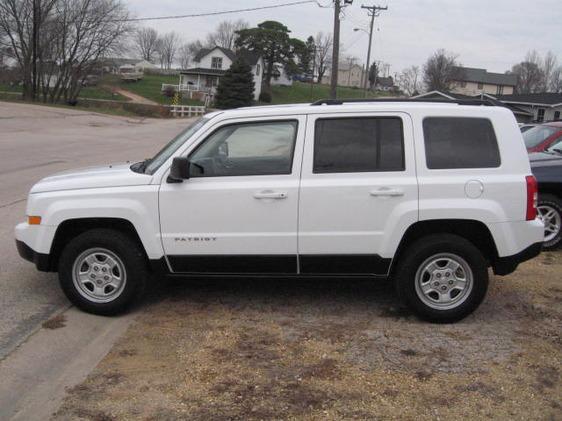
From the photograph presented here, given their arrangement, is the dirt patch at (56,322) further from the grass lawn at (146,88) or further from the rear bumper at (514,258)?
the grass lawn at (146,88)

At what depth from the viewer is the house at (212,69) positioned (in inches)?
3310

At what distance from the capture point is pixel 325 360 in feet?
13.9

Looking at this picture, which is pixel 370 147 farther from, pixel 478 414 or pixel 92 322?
pixel 92 322

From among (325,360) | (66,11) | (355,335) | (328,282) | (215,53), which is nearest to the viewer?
(325,360)

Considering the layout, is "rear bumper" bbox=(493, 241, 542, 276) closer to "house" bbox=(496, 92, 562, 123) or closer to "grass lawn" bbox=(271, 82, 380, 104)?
"house" bbox=(496, 92, 562, 123)

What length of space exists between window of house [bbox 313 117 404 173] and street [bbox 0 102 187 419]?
228 centimetres

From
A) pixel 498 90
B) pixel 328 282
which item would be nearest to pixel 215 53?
pixel 498 90

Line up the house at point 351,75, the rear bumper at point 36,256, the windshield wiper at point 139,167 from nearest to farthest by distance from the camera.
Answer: the rear bumper at point 36,256 < the windshield wiper at point 139,167 < the house at point 351,75

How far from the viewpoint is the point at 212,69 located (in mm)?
88562

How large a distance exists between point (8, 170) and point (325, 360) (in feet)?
37.0

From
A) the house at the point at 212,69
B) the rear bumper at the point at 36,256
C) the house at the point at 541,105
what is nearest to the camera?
the rear bumper at the point at 36,256

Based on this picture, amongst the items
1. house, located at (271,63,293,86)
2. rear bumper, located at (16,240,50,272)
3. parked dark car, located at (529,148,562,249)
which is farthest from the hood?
house, located at (271,63,293,86)

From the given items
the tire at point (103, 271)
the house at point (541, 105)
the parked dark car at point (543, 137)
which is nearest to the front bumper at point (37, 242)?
the tire at point (103, 271)

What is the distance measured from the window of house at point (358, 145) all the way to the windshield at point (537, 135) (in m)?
6.15
